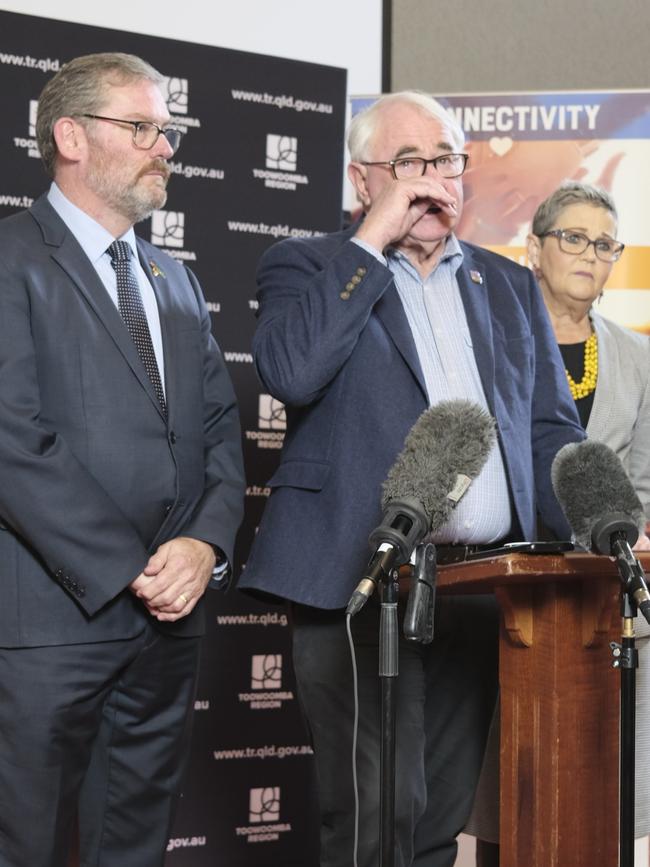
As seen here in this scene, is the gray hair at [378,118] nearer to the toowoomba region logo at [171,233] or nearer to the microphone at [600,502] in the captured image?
the microphone at [600,502]

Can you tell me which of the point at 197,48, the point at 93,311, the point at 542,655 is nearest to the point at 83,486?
the point at 93,311

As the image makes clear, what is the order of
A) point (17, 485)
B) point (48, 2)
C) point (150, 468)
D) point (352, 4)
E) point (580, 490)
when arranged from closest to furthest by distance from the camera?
point (580, 490)
point (17, 485)
point (150, 468)
point (48, 2)
point (352, 4)

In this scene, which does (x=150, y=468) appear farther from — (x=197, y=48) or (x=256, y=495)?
(x=197, y=48)

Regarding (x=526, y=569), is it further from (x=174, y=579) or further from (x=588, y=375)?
(x=588, y=375)

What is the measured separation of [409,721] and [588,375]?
1.46 metres

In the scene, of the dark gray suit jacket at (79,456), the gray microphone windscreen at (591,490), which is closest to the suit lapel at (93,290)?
the dark gray suit jacket at (79,456)

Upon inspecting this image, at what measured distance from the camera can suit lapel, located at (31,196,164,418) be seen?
255 cm

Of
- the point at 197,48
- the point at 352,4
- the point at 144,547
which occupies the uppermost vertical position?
the point at 352,4

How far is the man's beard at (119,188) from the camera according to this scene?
2688mm

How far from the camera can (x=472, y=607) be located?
8.46ft

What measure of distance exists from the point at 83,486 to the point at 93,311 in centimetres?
40

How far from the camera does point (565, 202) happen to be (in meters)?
3.72

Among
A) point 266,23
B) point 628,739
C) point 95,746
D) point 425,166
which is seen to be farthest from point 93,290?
point 266,23

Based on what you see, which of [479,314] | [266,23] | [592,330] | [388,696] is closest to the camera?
[388,696]
